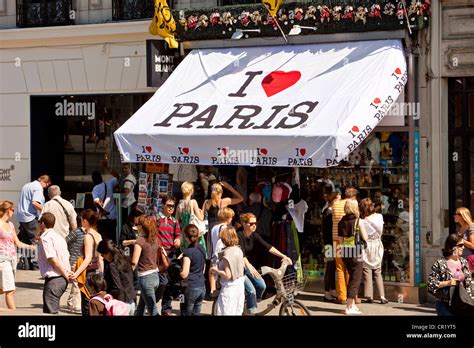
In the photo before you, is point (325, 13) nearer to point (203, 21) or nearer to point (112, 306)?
point (203, 21)

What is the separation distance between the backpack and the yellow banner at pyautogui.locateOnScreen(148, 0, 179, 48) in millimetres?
7523

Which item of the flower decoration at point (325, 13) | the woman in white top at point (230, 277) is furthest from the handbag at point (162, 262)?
the flower decoration at point (325, 13)

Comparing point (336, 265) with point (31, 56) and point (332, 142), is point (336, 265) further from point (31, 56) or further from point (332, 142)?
point (31, 56)

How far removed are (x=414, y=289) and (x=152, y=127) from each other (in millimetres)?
4700

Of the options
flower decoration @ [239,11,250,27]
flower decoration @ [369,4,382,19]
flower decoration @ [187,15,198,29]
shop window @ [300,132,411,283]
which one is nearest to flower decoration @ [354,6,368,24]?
flower decoration @ [369,4,382,19]

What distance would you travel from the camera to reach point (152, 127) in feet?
57.2

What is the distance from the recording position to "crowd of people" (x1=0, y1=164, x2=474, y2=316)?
13.1 metres

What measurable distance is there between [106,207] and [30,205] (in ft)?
4.52

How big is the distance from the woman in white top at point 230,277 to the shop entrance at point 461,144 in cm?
489

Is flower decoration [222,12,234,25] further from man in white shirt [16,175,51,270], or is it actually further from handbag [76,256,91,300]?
handbag [76,256,91,300]

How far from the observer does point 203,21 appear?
1878 cm

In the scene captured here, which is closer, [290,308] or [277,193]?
[290,308]

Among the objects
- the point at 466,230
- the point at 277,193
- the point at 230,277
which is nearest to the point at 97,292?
the point at 230,277
